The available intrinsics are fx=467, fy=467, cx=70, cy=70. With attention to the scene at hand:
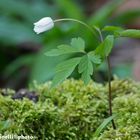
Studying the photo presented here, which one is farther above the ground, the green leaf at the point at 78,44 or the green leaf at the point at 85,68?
the green leaf at the point at 78,44

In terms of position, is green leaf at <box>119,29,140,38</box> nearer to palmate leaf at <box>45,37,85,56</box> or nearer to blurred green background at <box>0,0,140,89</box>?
palmate leaf at <box>45,37,85,56</box>

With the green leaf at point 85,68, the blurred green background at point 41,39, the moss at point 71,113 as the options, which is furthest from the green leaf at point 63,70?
the blurred green background at point 41,39

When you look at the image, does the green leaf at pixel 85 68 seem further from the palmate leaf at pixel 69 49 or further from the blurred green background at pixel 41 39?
the blurred green background at pixel 41 39

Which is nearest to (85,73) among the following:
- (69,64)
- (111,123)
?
(69,64)

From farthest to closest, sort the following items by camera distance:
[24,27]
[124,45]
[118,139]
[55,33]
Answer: [124,45]
[24,27]
[55,33]
[118,139]

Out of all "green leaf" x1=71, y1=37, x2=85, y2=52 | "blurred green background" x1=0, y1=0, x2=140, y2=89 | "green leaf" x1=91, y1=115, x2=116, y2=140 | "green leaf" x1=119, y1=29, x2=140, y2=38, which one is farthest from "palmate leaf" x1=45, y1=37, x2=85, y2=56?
Answer: "blurred green background" x1=0, y1=0, x2=140, y2=89

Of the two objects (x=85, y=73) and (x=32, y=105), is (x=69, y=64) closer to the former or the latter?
(x=85, y=73)

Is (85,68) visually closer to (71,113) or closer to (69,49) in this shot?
(69,49)
